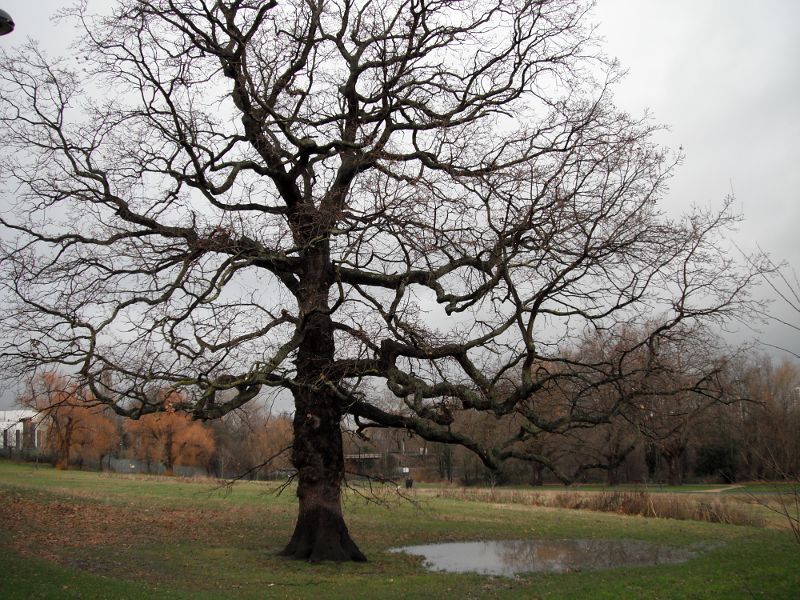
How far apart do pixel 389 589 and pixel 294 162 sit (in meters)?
9.58

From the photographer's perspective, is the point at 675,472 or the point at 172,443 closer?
the point at 675,472

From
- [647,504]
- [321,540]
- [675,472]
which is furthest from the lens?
[675,472]

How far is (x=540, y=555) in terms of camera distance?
18.4m

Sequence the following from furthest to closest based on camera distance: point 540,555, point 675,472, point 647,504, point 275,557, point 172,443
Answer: point 172,443
point 675,472
point 647,504
point 540,555
point 275,557

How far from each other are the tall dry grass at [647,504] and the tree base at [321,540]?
18.2m

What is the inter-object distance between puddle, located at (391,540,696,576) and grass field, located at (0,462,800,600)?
0.82m

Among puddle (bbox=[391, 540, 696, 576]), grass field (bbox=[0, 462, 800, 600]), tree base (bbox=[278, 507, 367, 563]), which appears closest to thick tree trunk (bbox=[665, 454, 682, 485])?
grass field (bbox=[0, 462, 800, 600])

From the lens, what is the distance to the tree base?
15.2 m

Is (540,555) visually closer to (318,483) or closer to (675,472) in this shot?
(318,483)

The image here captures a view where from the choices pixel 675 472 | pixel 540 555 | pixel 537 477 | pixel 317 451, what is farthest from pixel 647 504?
pixel 537 477

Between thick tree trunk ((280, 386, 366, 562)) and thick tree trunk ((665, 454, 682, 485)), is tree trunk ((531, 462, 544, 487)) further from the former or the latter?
thick tree trunk ((280, 386, 366, 562))

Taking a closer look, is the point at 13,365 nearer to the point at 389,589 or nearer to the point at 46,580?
the point at 46,580

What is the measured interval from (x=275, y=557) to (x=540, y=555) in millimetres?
7331

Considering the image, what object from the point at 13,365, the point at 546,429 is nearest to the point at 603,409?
the point at 546,429
